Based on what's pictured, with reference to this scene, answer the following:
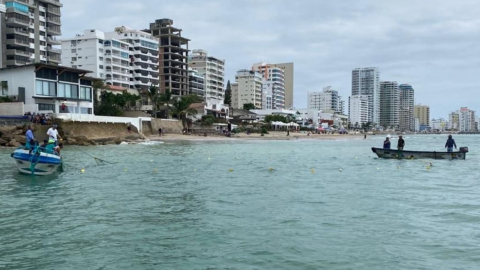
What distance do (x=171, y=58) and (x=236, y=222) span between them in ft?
387

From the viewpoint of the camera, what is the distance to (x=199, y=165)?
31266mm

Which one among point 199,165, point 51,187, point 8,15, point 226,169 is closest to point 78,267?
point 51,187

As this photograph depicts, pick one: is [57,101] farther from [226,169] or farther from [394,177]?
[394,177]

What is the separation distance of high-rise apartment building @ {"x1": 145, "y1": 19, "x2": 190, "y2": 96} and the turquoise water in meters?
103

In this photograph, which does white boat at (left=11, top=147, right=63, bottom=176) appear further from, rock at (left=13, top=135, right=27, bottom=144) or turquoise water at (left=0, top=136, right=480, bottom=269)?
rock at (left=13, top=135, right=27, bottom=144)

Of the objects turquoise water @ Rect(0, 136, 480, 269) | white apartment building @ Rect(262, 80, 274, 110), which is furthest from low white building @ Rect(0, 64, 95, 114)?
white apartment building @ Rect(262, 80, 274, 110)

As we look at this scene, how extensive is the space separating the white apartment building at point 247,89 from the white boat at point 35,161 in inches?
6143

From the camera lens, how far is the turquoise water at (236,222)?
393 inches

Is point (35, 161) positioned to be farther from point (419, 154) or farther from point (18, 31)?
point (18, 31)

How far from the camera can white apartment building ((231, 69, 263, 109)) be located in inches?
7013

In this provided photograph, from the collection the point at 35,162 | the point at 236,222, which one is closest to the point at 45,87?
the point at 35,162

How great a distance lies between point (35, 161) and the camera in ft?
76.3

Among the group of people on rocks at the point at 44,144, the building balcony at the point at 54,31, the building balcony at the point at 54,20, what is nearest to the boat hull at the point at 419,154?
the group of people on rocks at the point at 44,144

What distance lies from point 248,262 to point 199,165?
2179cm
